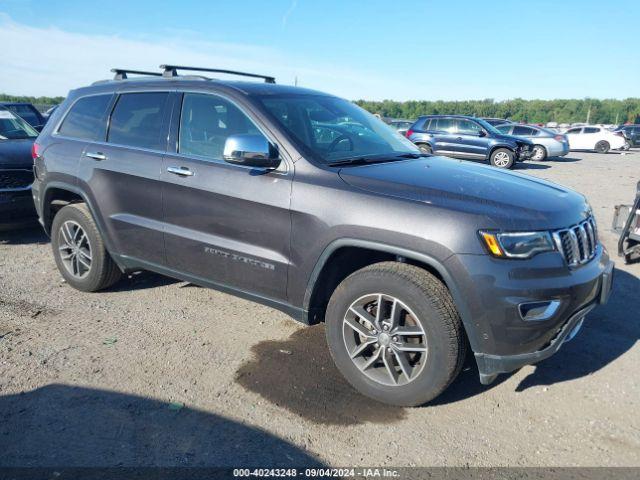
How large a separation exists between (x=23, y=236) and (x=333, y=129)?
17.3 feet

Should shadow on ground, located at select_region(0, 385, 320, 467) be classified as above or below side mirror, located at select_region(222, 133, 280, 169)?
below

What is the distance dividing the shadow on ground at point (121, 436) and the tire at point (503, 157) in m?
16.1

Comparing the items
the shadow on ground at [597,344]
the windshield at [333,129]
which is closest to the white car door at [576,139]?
the shadow on ground at [597,344]

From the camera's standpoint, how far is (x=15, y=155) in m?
6.52

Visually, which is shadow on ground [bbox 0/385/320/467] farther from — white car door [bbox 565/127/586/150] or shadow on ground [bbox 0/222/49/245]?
white car door [bbox 565/127/586/150]

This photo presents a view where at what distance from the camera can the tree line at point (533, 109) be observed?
2387 inches

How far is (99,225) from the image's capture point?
4.44m

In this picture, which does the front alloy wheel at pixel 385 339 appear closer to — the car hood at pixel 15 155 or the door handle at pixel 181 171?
the door handle at pixel 181 171

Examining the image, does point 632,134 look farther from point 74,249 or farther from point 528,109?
point 528,109

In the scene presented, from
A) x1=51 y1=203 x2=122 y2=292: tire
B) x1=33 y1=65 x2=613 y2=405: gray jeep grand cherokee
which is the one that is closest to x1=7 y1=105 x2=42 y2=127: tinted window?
x1=51 y1=203 x2=122 y2=292: tire

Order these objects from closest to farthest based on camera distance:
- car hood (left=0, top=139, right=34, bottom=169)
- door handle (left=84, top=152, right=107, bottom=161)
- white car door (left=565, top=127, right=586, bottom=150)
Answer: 1. door handle (left=84, top=152, right=107, bottom=161)
2. car hood (left=0, top=139, right=34, bottom=169)
3. white car door (left=565, top=127, right=586, bottom=150)

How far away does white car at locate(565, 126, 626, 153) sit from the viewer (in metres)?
27.6

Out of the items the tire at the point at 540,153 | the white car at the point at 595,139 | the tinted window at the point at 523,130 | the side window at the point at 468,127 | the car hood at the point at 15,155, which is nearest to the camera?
the car hood at the point at 15,155

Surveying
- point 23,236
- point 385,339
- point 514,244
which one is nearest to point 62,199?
point 23,236
